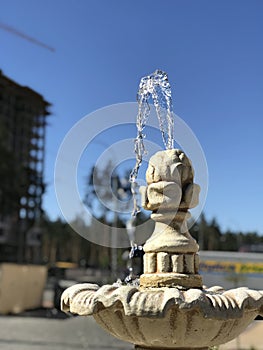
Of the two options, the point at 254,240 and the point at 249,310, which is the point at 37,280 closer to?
the point at 249,310

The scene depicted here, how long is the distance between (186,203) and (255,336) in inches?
490

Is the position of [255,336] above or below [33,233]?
below

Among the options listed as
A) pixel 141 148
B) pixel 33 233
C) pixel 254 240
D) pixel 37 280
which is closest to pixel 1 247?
pixel 33 233

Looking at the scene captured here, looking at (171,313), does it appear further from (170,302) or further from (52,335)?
(52,335)

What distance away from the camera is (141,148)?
4789mm

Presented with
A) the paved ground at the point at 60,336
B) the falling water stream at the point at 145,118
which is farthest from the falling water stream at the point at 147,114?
the paved ground at the point at 60,336

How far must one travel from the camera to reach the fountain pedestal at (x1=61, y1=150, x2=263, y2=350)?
3217mm

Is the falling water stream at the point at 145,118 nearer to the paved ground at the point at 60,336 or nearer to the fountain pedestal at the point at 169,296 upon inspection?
the fountain pedestal at the point at 169,296

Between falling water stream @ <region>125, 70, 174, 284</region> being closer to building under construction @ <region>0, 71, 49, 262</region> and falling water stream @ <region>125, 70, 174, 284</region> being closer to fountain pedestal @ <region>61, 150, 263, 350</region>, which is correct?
fountain pedestal @ <region>61, 150, 263, 350</region>

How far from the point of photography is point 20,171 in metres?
52.1

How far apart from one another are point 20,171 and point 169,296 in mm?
50335

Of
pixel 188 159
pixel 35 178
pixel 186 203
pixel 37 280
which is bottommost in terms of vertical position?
pixel 37 280

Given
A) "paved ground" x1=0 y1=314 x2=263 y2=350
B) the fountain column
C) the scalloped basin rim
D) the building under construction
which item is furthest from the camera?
the building under construction

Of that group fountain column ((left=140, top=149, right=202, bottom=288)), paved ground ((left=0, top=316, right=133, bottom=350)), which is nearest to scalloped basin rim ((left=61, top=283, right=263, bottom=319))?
fountain column ((left=140, top=149, right=202, bottom=288))
